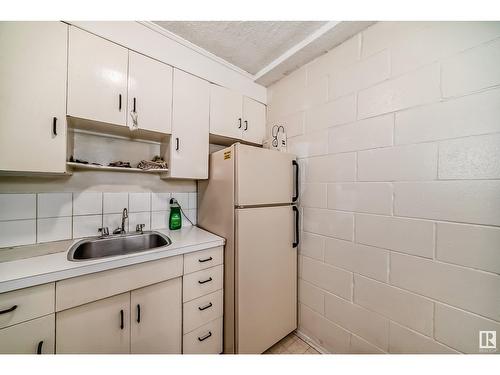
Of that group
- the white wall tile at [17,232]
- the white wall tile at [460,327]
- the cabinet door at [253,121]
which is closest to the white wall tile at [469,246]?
the white wall tile at [460,327]

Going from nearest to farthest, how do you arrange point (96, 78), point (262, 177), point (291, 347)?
point (96, 78), point (262, 177), point (291, 347)

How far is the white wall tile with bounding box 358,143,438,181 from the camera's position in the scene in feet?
3.30

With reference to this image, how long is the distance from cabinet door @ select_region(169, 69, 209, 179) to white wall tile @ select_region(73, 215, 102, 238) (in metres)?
0.69

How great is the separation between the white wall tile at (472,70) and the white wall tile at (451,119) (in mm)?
49

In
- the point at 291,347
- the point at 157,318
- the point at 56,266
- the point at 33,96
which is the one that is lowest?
the point at 291,347

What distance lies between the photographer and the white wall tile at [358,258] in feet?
3.88

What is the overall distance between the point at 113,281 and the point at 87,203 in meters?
0.78

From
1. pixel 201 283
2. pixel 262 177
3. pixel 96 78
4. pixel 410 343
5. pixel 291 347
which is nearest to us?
pixel 410 343

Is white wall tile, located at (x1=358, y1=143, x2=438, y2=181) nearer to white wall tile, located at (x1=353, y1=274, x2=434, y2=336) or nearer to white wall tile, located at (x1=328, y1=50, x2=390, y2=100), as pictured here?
white wall tile, located at (x1=328, y1=50, x2=390, y2=100)

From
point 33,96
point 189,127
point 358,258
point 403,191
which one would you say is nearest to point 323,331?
point 358,258

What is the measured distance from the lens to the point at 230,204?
4.42ft

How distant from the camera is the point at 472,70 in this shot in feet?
2.95

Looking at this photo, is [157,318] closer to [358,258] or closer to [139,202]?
[139,202]

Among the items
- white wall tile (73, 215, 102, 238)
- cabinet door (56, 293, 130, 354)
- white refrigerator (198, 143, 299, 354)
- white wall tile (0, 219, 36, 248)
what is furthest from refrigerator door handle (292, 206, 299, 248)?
white wall tile (0, 219, 36, 248)
